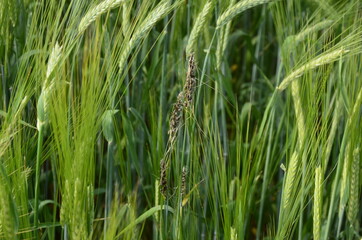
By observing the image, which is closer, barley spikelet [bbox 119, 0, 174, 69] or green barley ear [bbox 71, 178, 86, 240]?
green barley ear [bbox 71, 178, 86, 240]

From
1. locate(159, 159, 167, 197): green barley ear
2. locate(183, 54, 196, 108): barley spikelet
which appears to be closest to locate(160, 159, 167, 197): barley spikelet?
locate(159, 159, 167, 197): green barley ear

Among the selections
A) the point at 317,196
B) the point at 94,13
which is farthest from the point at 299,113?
the point at 94,13

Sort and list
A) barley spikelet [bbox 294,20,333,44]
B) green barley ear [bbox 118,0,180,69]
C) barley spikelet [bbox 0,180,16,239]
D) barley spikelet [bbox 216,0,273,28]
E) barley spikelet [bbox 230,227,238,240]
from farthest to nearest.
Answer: barley spikelet [bbox 294,20,333,44] → barley spikelet [bbox 216,0,273,28] → green barley ear [bbox 118,0,180,69] → barley spikelet [bbox 230,227,238,240] → barley spikelet [bbox 0,180,16,239]

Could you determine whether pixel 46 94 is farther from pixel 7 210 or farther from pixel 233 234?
pixel 233 234

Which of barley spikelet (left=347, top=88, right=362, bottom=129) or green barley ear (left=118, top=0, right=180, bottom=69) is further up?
green barley ear (left=118, top=0, right=180, bottom=69)

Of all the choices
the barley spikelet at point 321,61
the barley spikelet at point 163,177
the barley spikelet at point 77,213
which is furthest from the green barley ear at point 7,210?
the barley spikelet at point 321,61

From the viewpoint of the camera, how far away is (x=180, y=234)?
57.9 inches

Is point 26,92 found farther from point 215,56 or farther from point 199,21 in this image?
point 215,56

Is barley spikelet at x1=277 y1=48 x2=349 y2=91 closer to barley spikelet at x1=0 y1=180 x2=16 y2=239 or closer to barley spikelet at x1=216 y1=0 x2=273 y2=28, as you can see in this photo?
barley spikelet at x1=216 y1=0 x2=273 y2=28

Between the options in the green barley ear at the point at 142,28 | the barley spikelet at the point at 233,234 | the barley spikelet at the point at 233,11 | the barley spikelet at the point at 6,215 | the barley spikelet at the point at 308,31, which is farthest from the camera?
the barley spikelet at the point at 308,31

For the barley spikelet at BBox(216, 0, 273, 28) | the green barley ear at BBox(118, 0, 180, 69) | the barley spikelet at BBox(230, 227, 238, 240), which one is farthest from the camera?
the barley spikelet at BBox(216, 0, 273, 28)

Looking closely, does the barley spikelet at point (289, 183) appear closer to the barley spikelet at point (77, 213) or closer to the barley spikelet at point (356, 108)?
the barley spikelet at point (356, 108)

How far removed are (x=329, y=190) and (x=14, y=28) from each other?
0.96m

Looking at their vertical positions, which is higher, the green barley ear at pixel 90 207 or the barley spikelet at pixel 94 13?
the barley spikelet at pixel 94 13
